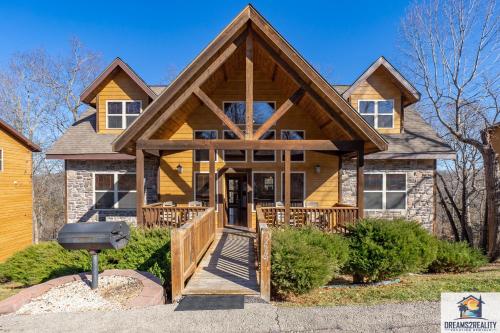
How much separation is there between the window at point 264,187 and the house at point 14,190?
35.1 feet

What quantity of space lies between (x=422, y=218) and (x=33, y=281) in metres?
13.0

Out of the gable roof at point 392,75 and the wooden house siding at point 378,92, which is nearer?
the gable roof at point 392,75

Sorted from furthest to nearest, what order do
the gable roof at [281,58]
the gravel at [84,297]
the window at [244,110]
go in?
1. the window at [244,110]
2. the gable roof at [281,58]
3. the gravel at [84,297]

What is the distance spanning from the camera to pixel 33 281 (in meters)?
6.97

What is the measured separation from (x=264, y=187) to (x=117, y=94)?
285 inches

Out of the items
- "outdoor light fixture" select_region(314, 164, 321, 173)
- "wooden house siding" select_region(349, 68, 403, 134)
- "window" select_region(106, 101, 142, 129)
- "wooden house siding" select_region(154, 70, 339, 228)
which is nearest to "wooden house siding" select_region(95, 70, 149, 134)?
"window" select_region(106, 101, 142, 129)

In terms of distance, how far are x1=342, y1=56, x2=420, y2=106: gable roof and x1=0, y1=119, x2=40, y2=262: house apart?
47.2 feet

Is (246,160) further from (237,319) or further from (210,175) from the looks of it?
(237,319)

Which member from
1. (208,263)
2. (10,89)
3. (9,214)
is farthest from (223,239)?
(10,89)

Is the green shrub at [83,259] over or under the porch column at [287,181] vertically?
under

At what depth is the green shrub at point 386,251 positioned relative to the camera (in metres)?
6.19

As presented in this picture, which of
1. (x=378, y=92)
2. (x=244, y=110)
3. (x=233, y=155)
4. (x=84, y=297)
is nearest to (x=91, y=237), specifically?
(x=84, y=297)

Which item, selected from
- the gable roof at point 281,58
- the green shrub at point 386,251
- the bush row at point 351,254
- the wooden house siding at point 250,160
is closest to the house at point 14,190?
the wooden house siding at point 250,160

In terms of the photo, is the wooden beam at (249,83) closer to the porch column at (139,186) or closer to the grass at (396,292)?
the porch column at (139,186)
